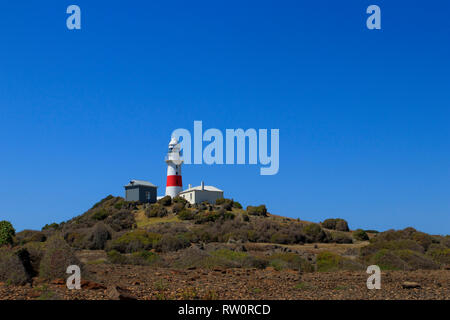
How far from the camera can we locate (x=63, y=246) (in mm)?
14945

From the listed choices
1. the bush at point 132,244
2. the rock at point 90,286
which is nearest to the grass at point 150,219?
the bush at point 132,244

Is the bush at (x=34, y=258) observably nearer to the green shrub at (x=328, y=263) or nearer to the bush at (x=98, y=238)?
the green shrub at (x=328, y=263)

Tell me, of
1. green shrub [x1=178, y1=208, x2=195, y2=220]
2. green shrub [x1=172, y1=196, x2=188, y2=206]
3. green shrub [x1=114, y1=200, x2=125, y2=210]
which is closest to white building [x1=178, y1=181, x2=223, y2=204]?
green shrub [x1=172, y1=196, x2=188, y2=206]

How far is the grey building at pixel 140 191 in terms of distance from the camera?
6688cm

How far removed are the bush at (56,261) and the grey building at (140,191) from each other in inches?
2051

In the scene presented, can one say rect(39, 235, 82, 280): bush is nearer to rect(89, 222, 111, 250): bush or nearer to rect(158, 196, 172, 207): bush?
rect(89, 222, 111, 250): bush

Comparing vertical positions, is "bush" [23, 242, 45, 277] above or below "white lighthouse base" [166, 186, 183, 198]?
below

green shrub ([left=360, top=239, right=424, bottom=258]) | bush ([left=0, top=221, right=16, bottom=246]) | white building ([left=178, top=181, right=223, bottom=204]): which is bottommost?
green shrub ([left=360, top=239, right=424, bottom=258])

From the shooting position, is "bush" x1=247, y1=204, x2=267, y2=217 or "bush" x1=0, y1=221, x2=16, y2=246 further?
"bush" x1=247, y1=204, x2=267, y2=217

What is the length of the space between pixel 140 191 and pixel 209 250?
42.4 metres

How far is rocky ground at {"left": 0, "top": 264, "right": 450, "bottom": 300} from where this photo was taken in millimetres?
11828

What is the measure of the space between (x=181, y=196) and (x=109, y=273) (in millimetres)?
48706

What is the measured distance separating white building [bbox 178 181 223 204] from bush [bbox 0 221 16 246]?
33.5 meters
